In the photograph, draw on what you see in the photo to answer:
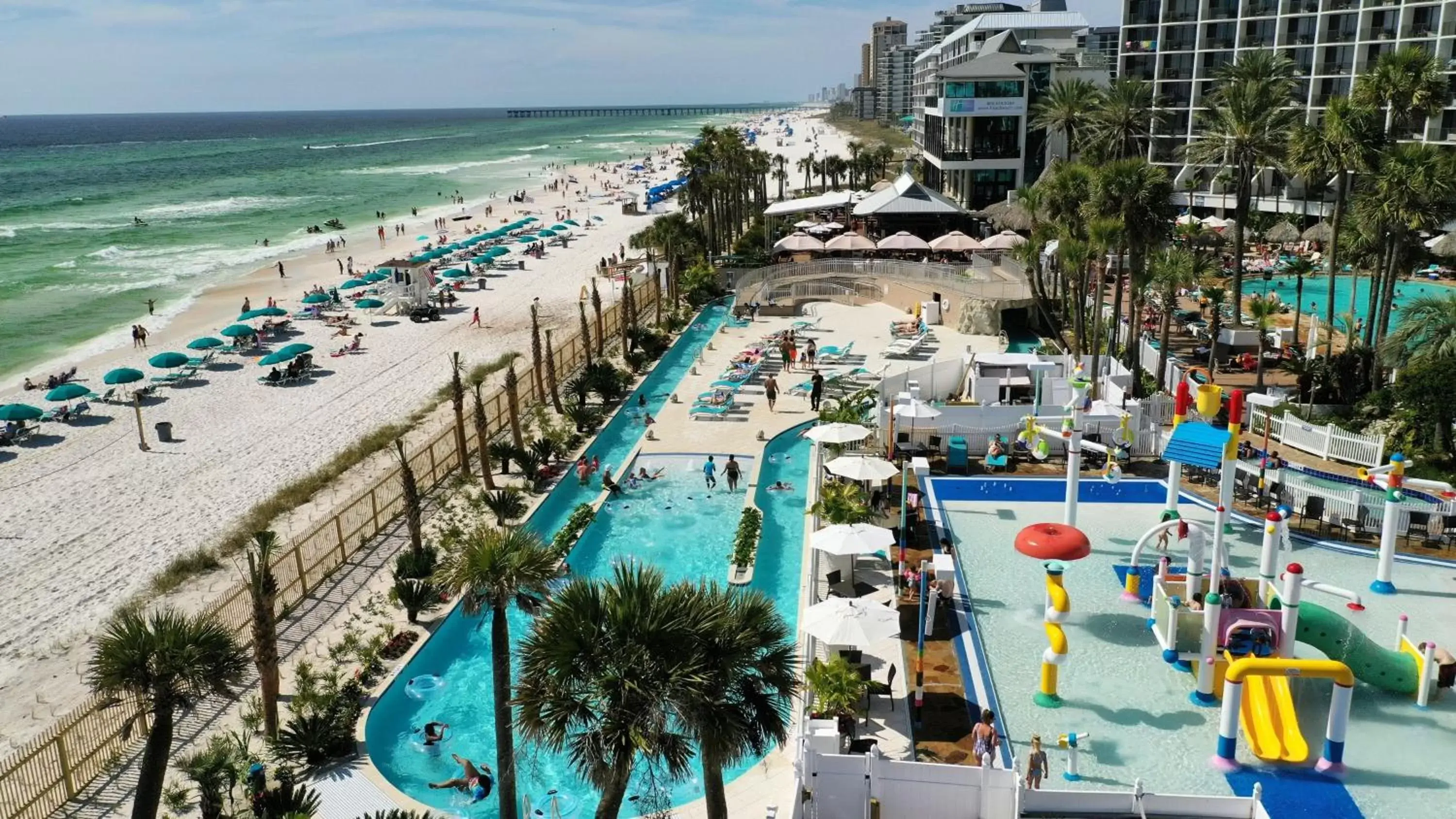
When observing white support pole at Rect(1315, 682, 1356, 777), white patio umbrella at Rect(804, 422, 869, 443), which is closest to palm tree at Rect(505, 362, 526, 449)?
white patio umbrella at Rect(804, 422, 869, 443)

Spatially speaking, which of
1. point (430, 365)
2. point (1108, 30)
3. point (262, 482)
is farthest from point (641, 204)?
point (1108, 30)

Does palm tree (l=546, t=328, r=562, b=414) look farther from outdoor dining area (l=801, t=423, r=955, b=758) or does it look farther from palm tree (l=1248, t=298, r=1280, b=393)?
palm tree (l=1248, t=298, r=1280, b=393)

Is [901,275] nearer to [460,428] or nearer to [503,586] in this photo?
[460,428]

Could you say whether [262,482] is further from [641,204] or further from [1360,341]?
[641,204]

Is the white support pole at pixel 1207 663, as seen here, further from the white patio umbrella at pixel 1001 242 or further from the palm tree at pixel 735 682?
the white patio umbrella at pixel 1001 242

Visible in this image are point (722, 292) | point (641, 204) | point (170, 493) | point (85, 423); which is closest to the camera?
point (170, 493)

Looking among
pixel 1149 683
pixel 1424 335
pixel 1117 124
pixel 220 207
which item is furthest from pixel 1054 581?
pixel 220 207
